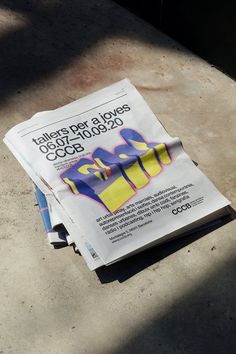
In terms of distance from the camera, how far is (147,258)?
1150 millimetres

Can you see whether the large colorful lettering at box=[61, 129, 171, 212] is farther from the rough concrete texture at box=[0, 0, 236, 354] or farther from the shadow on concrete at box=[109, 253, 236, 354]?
the shadow on concrete at box=[109, 253, 236, 354]

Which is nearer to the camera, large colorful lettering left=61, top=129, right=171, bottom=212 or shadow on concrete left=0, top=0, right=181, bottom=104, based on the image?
large colorful lettering left=61, top=129, right=171, bottom=212

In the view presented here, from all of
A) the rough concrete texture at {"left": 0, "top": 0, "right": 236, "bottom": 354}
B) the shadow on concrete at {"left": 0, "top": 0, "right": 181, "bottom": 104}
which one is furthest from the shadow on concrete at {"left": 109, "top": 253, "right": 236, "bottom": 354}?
the shadow on concrete at {"left": 0, "top": 0, "right": 181, "bottom": 104}

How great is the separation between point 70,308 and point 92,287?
54 millimetres

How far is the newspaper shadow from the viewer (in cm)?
113

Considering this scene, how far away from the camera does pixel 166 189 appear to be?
4.00 feet

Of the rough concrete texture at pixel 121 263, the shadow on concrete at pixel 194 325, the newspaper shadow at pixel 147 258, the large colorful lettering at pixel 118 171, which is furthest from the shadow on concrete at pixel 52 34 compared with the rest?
the shadow on concrete at pixel 194 325

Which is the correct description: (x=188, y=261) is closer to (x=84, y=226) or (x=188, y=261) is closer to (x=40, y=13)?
(x=84, y=226)

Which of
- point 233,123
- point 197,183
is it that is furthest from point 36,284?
point 233,123

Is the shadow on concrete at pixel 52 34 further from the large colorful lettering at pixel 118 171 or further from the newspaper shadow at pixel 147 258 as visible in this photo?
the newspaper shadow at pixel 147 258

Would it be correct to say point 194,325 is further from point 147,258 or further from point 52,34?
point 52,34

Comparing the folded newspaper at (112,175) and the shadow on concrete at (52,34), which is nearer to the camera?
the folded newspaper at (112,175)

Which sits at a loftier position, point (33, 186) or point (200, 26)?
point (200, 26)

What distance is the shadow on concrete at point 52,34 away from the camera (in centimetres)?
153
